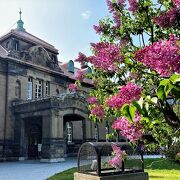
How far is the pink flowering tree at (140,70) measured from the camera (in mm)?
2416

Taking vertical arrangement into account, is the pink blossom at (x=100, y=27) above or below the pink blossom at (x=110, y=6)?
below

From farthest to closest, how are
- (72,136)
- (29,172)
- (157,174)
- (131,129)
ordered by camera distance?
1. (72,136)
2. (29,172)
3. (157,174)
4. (131,129)

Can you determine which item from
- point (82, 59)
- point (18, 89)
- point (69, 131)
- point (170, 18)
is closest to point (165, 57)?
point (170, 18)

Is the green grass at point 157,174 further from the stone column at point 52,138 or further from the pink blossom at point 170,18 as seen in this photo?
the pink blossom at point 170,18

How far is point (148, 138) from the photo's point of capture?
5.06 m

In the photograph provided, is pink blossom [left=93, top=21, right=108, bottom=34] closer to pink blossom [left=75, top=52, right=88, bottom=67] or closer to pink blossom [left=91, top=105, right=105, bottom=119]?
pink blossom [left=75, top=52, right=88, bottom=67]

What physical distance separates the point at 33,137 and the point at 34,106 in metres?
4.96

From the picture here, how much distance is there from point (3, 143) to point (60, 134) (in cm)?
540

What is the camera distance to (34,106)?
80.8 ft

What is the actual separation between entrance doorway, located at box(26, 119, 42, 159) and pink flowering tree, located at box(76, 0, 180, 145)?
22262mm

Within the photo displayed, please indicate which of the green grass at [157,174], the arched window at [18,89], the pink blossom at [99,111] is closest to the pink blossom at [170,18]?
the pink blossom at [99,111]

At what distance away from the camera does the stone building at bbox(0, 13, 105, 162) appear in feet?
77.2

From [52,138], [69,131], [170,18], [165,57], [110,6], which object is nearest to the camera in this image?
[165,57]

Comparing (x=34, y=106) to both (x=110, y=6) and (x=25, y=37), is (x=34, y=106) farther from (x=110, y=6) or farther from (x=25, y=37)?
(x=110, y=6)
